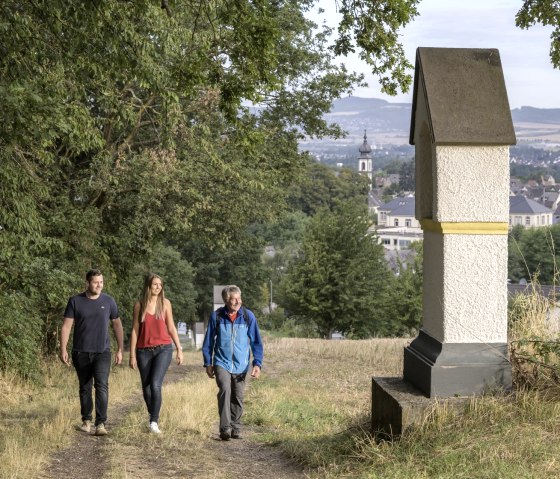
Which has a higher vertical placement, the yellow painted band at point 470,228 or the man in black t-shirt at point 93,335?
the yellow painted band at point 470,228

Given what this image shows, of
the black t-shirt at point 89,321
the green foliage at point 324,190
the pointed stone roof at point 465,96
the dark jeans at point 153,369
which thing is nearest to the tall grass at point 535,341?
the pointed stone roof at point 465,96

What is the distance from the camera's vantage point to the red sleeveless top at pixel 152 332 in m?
9.33

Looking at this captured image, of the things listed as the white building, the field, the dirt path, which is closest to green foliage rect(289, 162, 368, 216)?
the white building

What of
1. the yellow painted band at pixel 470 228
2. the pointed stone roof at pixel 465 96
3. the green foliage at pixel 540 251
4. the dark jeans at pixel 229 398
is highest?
the pointed stone roof at pixel 465 96

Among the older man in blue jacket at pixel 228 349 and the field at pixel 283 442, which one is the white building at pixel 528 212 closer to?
the field at pixel 283 442

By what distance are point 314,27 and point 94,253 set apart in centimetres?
856

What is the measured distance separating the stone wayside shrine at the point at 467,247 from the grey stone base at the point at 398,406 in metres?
0.02

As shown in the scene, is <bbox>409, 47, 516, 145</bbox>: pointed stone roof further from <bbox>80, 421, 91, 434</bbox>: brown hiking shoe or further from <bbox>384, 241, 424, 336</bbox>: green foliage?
<bbox>384, 241, 424, 336</bbox>: green foliage

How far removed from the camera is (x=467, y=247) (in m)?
7.73

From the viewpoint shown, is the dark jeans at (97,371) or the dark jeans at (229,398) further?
the dark jeans at (97,371)

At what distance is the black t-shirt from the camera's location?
9.43m

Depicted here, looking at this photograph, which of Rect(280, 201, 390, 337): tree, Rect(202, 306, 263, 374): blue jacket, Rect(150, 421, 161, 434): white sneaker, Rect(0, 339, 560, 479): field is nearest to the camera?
Rect(0, 339, 560, 479): field

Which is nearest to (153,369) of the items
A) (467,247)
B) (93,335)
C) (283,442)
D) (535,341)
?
(93,335)

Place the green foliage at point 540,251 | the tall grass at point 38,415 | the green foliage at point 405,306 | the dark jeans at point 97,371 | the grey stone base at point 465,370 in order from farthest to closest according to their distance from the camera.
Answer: the green foliage at point 405,306, the dark jeans at point 97,371, the green foliage at point 540,251, the tall grass at point 38,415, the grey stone base at point 465,370
